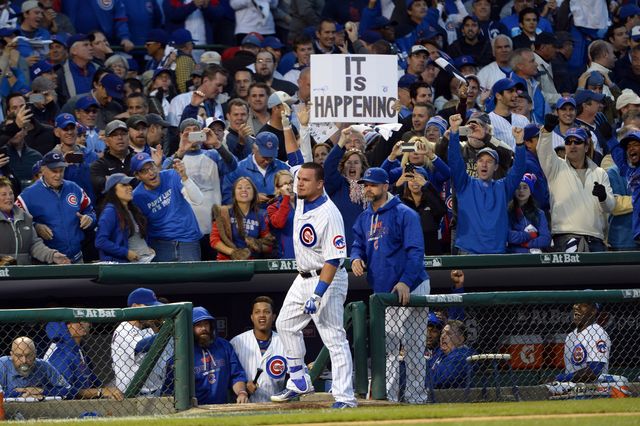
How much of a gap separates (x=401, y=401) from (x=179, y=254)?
2.99 m

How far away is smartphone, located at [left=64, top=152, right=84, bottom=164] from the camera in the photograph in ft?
42.5

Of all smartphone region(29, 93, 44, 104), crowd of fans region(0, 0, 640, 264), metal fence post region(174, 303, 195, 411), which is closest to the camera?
metal fence post region(174, 303, 195, 411)

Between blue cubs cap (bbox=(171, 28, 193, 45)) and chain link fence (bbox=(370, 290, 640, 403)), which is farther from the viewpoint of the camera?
blue cubs cap (bbox=(171, 28, 193, 45))

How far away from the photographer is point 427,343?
36.3 feet

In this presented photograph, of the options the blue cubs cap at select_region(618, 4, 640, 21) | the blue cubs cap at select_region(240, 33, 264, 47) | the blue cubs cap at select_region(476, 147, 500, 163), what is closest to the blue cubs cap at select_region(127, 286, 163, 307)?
the blue cubs cap at select_region(476, 147, 500, 163)

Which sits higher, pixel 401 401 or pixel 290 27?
pixel 290 27

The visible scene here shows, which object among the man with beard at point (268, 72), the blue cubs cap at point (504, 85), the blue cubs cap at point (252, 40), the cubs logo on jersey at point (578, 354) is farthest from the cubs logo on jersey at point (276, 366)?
the blue cubs cap at point (252, 40)

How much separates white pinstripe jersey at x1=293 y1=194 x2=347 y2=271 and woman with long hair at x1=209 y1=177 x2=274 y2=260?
223cm

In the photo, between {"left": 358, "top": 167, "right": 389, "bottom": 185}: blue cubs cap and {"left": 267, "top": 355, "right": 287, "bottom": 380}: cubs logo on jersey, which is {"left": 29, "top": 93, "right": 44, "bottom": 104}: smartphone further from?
{"left": 358, "top": 167, "right": 389, "bottom": 185}: blue cubs cap

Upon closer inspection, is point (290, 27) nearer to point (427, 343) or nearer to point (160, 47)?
point (160, 47)

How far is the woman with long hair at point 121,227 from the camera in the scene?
40.1 ft

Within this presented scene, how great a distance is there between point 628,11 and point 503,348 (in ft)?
29.7

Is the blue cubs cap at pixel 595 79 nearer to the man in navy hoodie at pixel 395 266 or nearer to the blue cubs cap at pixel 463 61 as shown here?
the blue cubs cap at pixel 463 61

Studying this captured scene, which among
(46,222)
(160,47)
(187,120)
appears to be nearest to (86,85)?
(160,47)
